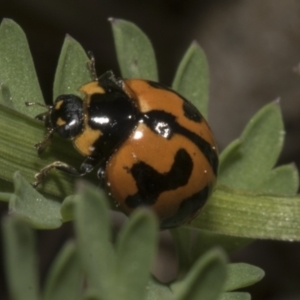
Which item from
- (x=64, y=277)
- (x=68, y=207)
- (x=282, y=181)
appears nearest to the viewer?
(x=64, y=277)

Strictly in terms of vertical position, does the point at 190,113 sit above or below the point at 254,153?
above

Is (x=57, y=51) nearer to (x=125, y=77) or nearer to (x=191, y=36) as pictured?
(x=191, y=36)

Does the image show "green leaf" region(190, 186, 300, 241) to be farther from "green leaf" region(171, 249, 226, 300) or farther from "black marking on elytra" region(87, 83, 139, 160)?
"green leaf" region(171, 249, 226, 300)

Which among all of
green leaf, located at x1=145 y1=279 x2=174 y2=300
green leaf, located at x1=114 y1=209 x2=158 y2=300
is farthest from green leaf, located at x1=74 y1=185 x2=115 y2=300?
green leaf, located at x1=145 y1=279 x2=174 y2=300

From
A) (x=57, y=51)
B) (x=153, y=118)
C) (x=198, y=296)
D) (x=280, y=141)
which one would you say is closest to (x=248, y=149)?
(x=280, y=141)

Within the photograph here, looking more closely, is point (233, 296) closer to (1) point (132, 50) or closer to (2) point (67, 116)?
(2) point (67, 116)

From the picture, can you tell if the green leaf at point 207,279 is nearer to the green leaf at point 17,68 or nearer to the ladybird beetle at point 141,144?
the ladybird beetle at point 141,144

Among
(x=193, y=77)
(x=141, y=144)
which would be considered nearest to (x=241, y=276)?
(x=141, y=144)
